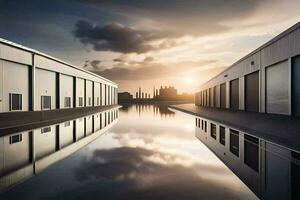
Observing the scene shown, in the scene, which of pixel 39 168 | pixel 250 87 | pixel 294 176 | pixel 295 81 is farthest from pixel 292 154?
pixel 250 87

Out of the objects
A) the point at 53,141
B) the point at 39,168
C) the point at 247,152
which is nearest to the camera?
the point at 39,168

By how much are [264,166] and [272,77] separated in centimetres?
1962

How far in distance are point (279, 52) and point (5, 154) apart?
22.7 meters

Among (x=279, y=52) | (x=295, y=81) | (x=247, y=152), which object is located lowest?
(x=247, y=152)

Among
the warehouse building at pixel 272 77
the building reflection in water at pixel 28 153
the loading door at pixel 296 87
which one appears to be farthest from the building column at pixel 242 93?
the building reflection in water at pixel 28 153

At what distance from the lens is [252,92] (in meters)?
33.4

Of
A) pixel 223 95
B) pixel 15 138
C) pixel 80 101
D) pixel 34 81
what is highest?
pixel 34 81

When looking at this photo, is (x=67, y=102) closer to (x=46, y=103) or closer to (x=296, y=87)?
(x=46, y=103)

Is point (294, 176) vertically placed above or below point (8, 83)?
below

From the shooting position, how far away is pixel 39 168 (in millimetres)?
9516

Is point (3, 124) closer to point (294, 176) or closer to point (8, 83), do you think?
point (8, 83)

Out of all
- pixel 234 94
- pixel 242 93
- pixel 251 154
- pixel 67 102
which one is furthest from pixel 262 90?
pixel 67 102

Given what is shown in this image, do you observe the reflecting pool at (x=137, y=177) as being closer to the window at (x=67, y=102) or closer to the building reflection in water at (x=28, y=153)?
the building reflection in water at (x=28, y=153)

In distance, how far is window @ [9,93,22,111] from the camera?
91.9 ft
